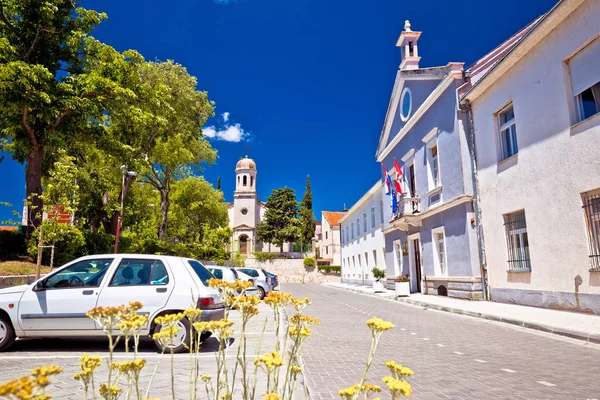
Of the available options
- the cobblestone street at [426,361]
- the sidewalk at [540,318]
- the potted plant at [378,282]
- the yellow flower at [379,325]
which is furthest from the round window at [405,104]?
the yellow flower at [379,325]

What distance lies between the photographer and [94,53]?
20.0 meters

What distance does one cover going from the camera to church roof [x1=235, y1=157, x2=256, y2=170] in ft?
230

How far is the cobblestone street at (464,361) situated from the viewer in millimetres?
4547

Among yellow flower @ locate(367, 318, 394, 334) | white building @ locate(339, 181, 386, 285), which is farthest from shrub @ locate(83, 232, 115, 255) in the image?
yellow flower @ locate(367, 318, 394, 334)

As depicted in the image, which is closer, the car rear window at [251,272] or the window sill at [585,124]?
the window sill at [585,124]

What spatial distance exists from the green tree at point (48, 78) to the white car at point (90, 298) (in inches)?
388

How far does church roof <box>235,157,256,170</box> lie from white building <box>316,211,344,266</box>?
54.6 feet

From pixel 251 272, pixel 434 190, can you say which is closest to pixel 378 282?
pixel 434 190

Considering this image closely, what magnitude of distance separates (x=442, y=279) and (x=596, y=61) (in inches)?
421

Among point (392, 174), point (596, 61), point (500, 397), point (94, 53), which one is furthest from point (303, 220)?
point (500, 397)

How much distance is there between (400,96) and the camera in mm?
23375

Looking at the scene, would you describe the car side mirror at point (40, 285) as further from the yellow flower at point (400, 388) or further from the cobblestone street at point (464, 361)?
the yellow flower at point (400, 388)

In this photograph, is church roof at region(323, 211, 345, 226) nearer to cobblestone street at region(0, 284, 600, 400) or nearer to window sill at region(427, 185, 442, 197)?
window sill at region(427, 185, 442, 197)

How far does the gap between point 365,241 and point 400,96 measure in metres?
14.0
